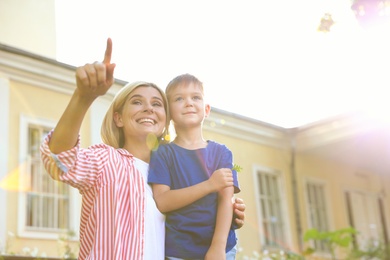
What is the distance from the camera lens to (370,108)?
13008 millimetres

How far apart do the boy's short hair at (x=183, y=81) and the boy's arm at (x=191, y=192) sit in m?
0.46

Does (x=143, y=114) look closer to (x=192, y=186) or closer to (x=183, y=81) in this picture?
(x=183, y=81)

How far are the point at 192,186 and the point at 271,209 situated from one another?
37.9 ft

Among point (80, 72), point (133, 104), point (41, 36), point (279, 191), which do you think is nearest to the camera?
point (80, 72)

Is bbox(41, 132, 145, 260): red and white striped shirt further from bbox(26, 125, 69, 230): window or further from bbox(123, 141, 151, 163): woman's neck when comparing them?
bbox(26, 125, 69, 230): window

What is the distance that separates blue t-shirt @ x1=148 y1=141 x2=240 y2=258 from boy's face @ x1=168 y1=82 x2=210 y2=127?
12 centimetres

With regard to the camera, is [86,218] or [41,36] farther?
[41,36]

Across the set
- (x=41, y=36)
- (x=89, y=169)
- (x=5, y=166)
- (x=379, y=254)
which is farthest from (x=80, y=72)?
(x=379, y=254)

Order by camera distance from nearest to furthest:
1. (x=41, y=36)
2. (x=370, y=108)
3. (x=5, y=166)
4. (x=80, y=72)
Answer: (x=80, y=72) < (x=41, y=36) < (x=5, y=166) < (x=370, y=108)

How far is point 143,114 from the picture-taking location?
2545mm

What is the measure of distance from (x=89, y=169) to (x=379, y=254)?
1241cm

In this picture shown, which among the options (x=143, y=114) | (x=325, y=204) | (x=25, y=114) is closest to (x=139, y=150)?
(x=143, y=114)

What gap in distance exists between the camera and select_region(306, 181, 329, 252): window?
14.7 meters

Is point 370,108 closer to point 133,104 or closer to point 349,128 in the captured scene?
point 349,128
